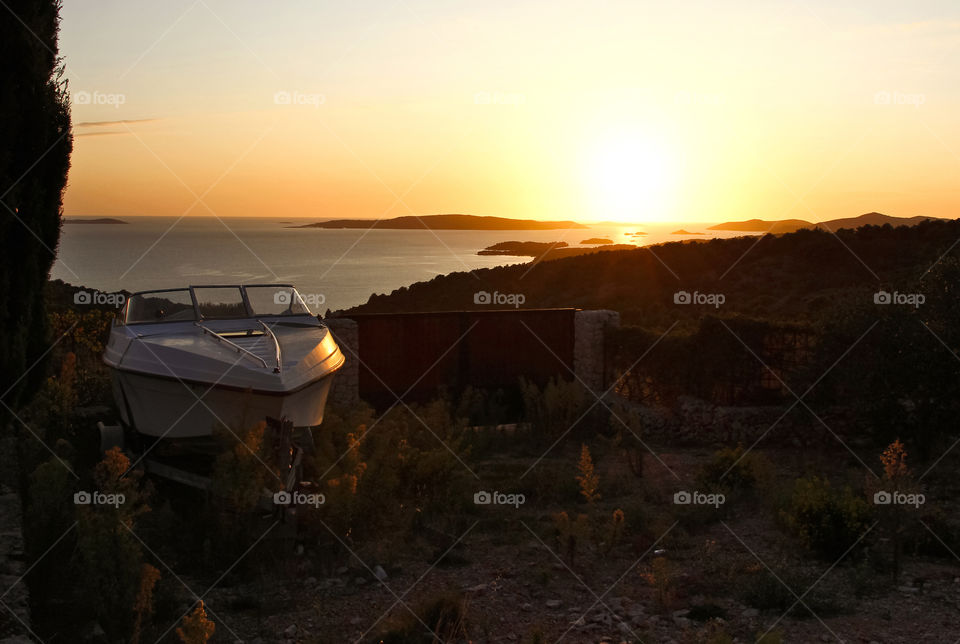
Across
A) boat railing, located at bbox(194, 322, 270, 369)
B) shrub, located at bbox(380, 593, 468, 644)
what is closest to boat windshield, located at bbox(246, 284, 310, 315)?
boat railing, located at bbox(194, 322, 270, 369)

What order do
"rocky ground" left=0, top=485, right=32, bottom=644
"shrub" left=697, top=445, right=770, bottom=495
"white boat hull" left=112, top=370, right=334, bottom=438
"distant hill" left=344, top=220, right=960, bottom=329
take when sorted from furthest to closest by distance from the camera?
1. "distant hill" left=344, top=220, right=960, bottom=329
2. "shrub" left=697, top=445, right=770, bottom=495
3. "white boat hull" left=112, top=370, right=334, bottom=438
4. "rocky ground" left=0, top=485, right=32, bottom=644

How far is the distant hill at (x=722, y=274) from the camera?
32.1 m

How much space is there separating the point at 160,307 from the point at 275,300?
143 cm

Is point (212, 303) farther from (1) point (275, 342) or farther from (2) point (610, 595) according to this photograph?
(2) point (610, 595)

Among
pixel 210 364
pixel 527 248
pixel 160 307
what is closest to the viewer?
pixel 210 364

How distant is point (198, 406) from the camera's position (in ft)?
25.7

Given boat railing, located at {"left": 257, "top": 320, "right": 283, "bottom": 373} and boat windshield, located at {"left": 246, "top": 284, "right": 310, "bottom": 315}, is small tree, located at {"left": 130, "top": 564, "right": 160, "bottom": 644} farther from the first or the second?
boat windshield, located at {"left": 246, "top": 284, "right": 310, "bottom": 315}

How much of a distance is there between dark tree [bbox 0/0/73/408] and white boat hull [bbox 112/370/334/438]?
110 centimetres

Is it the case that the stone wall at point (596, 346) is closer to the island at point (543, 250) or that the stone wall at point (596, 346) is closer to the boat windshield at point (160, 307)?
the boat windshield at point (160, 307)

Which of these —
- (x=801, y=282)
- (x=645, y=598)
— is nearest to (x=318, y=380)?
(x=645, y=598)

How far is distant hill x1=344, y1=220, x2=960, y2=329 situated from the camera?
32125 mm

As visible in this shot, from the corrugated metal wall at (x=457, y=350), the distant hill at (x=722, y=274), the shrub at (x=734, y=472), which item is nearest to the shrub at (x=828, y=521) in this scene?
the shrub at (x=734, y=472)

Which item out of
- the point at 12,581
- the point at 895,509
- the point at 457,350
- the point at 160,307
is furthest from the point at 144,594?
the point at 457,350

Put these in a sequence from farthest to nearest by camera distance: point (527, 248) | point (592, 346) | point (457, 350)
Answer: point (527, 248)
point (592, 346)
point (457, 350)
